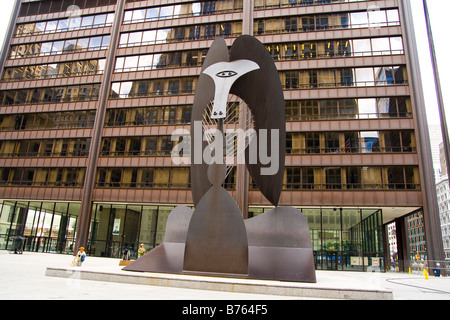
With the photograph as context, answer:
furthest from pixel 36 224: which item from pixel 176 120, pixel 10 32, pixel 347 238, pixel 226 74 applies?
pixel 226 74

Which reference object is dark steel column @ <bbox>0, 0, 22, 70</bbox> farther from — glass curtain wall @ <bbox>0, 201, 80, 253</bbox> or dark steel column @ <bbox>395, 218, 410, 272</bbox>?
dark steel column @ <bbox>395, 218, 410, 272</bbox>

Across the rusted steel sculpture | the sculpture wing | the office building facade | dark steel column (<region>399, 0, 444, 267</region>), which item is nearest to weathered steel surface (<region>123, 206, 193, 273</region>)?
the rusted steel sculpture

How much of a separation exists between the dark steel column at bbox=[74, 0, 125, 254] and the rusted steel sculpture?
66.5 feet

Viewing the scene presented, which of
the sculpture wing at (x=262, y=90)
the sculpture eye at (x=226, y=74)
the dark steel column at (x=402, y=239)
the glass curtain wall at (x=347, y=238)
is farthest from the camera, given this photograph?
the dark steel column at (x=402, y=239)

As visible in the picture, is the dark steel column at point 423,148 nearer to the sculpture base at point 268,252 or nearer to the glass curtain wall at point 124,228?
the sculpture base at point 268,252

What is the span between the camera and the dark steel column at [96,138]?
102 ft

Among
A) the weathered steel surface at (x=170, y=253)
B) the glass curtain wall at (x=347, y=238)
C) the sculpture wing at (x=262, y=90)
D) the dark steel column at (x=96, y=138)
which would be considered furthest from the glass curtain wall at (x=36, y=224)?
the sculpture wing at (x=262, y=90)

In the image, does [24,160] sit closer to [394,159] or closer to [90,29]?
[90,29]

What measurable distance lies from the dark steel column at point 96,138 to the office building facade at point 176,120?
0.13 metres

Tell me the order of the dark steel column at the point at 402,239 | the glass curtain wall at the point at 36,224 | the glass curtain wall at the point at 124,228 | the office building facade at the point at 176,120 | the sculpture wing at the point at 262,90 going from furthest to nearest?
the glass curtain wall at the point at 36,224, the dark steel column at the point at 402,239, the glass curtain wall at the point at 124,228, the office building facade at the point at 176,120, the sculpture wing at the point at 262,90

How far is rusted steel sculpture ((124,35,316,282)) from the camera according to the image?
34.8ft

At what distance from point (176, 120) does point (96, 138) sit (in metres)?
8.30

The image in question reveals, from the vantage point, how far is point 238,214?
425 inches

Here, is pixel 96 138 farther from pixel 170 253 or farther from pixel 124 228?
pixel 170 253
